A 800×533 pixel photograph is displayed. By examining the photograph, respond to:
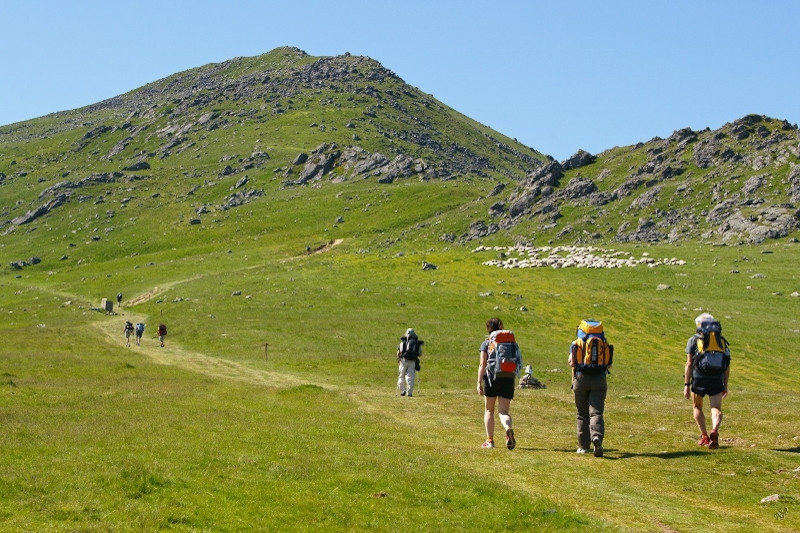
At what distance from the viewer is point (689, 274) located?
85.4 metres

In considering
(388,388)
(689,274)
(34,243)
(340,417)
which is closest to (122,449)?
(340,417)

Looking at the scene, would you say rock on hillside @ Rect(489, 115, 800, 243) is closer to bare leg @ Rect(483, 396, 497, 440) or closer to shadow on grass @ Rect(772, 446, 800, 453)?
shadow on grass @ Rect(772, 446, 800, 453)

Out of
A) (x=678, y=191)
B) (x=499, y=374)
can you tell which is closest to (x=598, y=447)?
(x=499, y=374)

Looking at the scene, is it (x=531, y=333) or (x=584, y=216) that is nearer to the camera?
(x=531, y=333)

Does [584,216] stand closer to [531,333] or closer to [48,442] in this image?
[531,333]

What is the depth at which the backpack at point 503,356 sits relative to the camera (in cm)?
2042

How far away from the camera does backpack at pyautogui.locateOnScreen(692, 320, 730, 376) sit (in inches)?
809

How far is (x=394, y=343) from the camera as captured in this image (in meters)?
61.1

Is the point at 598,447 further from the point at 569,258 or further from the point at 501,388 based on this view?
the point at 569,258

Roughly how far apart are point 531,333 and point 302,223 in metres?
97.8

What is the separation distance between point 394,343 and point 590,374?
41669mm

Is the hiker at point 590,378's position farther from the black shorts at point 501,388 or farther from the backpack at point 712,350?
the backpack at point 712,350

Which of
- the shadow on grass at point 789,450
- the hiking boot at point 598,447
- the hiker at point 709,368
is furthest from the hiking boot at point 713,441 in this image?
A: the hiking boot at point 598,447

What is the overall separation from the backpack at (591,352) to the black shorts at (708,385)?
123 inches
